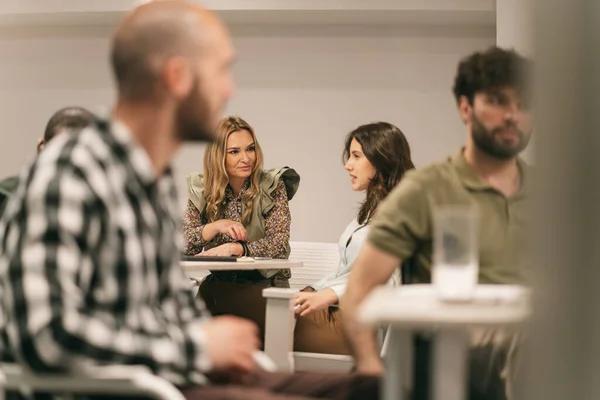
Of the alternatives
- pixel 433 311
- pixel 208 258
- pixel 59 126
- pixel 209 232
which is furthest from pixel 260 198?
pixel 433 311

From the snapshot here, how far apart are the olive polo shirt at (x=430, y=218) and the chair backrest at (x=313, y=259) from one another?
8.95ft

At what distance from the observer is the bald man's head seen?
1271 millimetres

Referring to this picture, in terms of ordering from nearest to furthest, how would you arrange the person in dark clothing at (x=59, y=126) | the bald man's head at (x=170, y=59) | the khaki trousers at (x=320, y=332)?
1. the bald man's head at (x=170, y=59)
2. the person in dark clothing at (x=59, y=126)
3. the khaki trousers at (x=320, y=332)

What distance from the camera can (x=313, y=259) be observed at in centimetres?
439

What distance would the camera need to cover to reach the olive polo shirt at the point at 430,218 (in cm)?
157

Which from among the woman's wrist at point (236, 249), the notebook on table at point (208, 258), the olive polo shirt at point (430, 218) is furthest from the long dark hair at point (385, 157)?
the olive polo shirt at point (430, 218)

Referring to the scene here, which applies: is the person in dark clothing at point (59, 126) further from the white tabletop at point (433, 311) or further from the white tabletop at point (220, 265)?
the white tabletop at point (433, 311)

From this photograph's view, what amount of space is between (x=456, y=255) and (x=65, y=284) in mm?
585

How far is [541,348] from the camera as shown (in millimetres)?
289

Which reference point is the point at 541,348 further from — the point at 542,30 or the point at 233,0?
the point at 233,0

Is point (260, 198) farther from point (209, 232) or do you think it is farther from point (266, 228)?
point (209, 232)

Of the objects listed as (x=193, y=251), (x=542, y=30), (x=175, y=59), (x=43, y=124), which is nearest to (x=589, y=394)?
(x=542, y=30)

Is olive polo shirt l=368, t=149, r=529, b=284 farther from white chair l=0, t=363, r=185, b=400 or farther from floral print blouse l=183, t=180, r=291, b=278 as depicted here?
floral print blouse l=183, t=180, r=291, b=278

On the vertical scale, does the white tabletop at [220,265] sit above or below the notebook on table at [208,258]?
below
